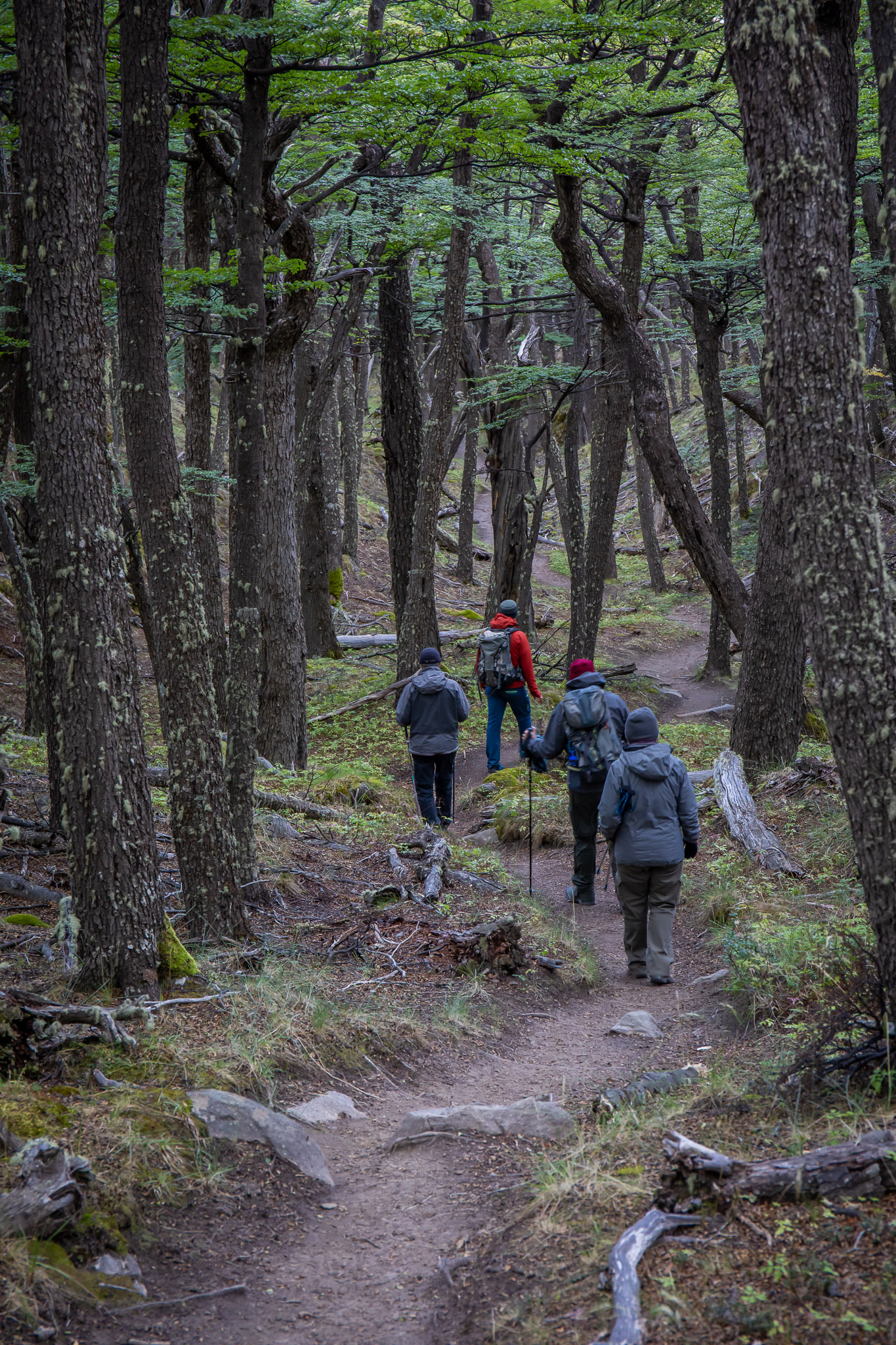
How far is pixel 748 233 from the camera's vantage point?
1308cm

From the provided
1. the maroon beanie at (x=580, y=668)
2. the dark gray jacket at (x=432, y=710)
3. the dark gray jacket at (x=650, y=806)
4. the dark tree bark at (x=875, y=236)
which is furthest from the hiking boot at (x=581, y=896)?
the dark tree bark at (x=875, y=236)

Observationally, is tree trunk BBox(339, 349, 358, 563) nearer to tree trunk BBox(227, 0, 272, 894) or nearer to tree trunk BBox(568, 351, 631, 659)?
tree trunk BBox(568, 351, 631, 659)

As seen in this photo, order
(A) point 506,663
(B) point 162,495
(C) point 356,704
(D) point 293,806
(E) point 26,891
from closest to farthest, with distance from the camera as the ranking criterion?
1. (B) point 162,495
2. (E) point 26,891
3. (D) point 293,806
4. (A) point 506,663
5. (C) point 356,704

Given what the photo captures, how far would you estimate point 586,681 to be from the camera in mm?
7922

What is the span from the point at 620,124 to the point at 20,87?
756cm

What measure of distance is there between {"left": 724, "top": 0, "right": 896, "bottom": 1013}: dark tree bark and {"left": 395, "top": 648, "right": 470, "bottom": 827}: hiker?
239 inches

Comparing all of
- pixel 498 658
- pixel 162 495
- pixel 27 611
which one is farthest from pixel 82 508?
pixel 498 658

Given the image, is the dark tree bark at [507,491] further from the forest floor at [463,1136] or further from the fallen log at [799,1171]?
the fallen log at [799,1171]

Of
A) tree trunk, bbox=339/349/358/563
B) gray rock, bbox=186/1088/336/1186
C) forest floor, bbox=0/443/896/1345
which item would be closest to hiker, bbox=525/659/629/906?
forest floor, bbox=0/443/896/1345

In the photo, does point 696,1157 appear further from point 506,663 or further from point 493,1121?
point 506,663

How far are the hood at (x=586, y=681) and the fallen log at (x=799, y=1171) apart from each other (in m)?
5.02

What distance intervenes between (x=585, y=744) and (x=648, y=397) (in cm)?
534

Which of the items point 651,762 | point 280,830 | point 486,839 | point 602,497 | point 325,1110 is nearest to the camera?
point 325,1110

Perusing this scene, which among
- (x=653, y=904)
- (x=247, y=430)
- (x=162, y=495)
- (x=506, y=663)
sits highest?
(x=247, y=430)
